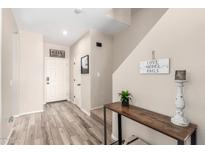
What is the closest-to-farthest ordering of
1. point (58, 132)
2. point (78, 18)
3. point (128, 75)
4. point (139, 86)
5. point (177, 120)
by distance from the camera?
point (177, 120)
point (139, 86)
point (128, 75)
point (58, 132)
point (78, 18)

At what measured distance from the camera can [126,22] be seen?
3227 mm

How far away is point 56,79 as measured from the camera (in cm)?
502

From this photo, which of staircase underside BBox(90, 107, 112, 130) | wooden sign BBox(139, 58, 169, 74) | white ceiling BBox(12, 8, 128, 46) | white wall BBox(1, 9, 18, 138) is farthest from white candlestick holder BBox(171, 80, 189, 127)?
white wall BBox(1, 9, 18, 138)

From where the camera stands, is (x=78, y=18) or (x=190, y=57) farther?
(x=78, y=18)

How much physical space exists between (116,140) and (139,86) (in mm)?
1105

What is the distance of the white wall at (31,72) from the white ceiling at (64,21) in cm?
32

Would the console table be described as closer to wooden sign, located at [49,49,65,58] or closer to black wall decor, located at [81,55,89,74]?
black wall decor, located at [81,55,89,74]

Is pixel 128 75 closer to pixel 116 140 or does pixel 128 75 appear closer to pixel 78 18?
pixel 116 140

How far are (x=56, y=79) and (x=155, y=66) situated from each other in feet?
14.5

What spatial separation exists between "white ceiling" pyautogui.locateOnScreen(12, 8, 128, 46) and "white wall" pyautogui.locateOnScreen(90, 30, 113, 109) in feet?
0.93

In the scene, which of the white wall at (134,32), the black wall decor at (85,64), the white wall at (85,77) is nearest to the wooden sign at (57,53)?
the white wall at (85,77)

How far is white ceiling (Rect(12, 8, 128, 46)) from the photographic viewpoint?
254 cm

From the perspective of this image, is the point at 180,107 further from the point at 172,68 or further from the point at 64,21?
the point at 64,21
